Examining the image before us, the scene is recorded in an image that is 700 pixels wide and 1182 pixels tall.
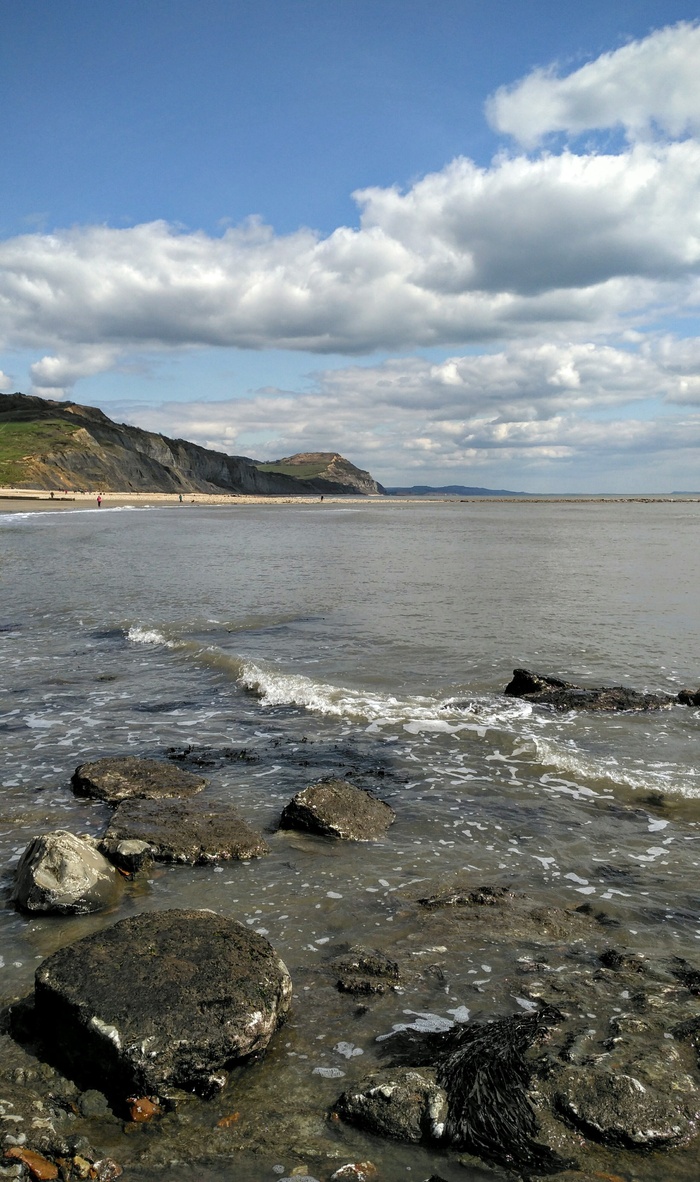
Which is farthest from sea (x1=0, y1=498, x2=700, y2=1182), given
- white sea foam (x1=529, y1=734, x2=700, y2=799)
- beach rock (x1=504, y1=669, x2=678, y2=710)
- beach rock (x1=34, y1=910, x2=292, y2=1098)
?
beach rock (x1=504, y1=669, x2=678, y2=710)

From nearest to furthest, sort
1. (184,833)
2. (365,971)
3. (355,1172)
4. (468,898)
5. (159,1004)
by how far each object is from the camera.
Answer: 1. (355,1172)
2. (159,1004)
3. (365,971)
4. (468,898)
5. (184,833)

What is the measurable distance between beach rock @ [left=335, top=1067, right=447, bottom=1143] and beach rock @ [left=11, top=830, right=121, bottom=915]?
11.0 feet

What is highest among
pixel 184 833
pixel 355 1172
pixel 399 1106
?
pixel 399 1106

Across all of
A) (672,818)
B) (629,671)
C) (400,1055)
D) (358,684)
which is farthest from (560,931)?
(629,671)

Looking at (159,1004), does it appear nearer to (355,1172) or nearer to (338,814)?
(355,1172)

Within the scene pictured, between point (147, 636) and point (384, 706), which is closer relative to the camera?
point (384, 706)

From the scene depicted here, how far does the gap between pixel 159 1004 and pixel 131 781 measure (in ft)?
17.1

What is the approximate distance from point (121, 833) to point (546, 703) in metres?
8.43

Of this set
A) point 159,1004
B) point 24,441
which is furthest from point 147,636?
point 24,441

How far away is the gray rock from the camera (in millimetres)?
3967

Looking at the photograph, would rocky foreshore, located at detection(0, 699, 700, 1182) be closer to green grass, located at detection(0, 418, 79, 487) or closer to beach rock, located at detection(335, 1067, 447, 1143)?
beach rock, located at detection(335, 1067, 447, 1143)

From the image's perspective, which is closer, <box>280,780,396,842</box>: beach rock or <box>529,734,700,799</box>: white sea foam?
<box>280,780,396,842</box>: beach rock

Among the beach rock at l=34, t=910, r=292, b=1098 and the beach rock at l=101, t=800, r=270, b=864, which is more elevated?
the beach rock at l=34, t=910, r=292, b=1098

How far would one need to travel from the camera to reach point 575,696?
13.7m
